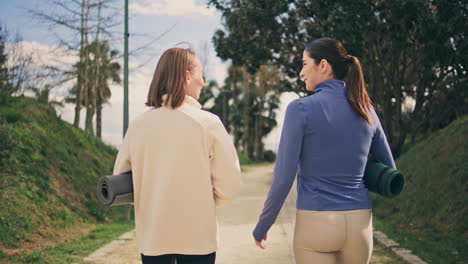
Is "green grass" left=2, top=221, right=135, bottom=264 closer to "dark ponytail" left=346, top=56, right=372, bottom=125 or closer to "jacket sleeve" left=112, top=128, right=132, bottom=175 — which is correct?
"jacket sleeve" left=112, top=128, right=132, bottom=175

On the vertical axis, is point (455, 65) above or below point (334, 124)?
above

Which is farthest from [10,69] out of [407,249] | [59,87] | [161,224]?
[161,224]

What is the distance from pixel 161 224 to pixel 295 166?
0.79m

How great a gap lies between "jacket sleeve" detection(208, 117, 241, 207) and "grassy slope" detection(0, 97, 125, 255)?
229 inches

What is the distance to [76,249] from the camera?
26.3 ft

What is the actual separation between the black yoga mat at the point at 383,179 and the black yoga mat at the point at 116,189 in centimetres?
132

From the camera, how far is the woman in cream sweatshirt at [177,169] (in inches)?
103

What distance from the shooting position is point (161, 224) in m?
2.64

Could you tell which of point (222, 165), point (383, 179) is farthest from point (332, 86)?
point (222, 165)

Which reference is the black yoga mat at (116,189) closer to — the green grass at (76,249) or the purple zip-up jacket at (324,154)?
the purple zip-up jacket at (324,154)

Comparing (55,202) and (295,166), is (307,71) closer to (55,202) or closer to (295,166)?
(295,166)

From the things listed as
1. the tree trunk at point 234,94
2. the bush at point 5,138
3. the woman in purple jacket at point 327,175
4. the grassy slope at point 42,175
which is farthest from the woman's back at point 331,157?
the tree trunk at point 234,94

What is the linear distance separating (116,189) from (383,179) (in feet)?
4.76

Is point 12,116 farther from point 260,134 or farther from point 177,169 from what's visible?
point 260,134
